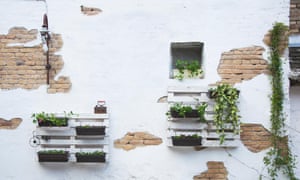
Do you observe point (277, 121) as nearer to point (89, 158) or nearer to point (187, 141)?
point (187, 141)

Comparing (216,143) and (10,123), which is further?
(10,123)

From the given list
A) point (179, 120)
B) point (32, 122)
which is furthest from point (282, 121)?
point (32, 122)

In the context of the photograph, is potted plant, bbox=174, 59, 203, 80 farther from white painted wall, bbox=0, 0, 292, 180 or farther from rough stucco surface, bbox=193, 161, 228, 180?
rough stucco surface, bbox=193, 161, 228, 180

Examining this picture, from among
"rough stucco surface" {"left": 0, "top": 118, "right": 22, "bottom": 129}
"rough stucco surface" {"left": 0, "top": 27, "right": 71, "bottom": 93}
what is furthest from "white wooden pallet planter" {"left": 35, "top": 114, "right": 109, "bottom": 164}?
"rough stucco surface" {"left": 0, "top": 27, "right": 71, "bottom": 93}

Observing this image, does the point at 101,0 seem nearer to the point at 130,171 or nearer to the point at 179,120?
the point at 179,120

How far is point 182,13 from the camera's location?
114 inches

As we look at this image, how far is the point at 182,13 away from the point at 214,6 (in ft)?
1.24

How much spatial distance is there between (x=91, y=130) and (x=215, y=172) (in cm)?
148

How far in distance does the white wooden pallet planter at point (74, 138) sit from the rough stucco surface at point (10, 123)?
31 centimetres

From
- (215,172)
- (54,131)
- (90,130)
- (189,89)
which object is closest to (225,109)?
(189,89)

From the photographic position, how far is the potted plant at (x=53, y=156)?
9.02 feet

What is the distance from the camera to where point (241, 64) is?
2855 mm

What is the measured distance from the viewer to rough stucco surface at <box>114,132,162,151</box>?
288 cm

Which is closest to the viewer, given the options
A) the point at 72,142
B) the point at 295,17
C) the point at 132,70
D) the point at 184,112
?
the point at 184,112
